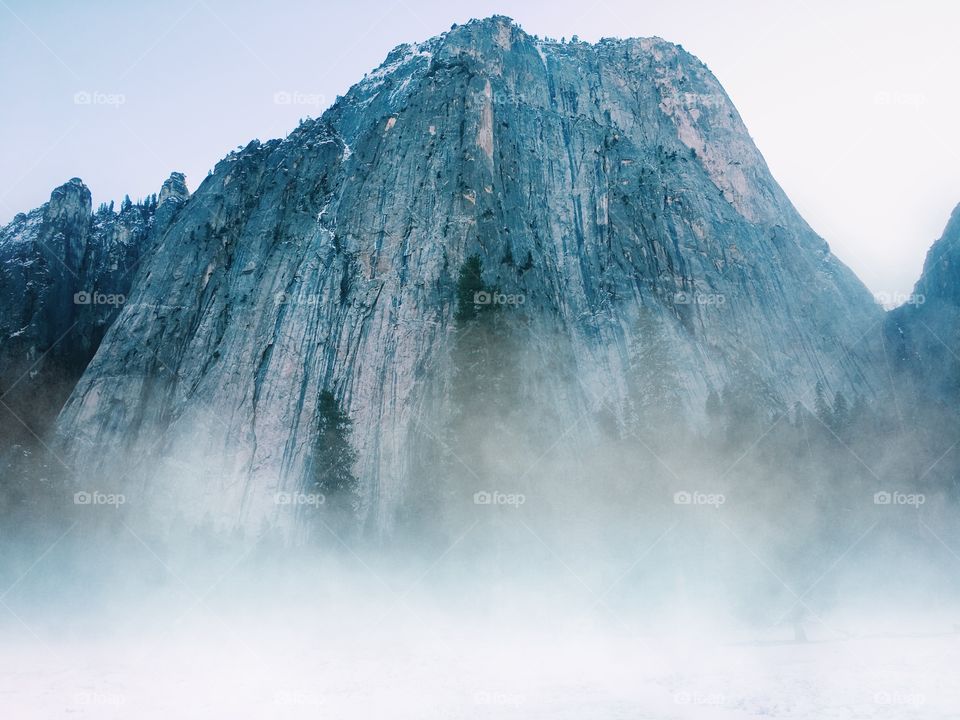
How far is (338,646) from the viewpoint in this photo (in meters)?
29.4

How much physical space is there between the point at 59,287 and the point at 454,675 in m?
44.9

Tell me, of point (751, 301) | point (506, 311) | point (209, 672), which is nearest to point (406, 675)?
point (209, 672)

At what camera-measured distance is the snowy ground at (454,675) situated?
75.2 ft

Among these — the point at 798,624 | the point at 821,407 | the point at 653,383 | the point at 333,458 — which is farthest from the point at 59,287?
the point at 798,624

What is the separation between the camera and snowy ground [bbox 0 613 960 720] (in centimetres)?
2292

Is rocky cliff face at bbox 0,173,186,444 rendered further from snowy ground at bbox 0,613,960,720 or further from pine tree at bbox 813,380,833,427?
pine tree at bbox 813,380,833,427

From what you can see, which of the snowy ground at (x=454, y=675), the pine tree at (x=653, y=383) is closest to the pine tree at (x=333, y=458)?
the snowy ground at (x=454, y=675)

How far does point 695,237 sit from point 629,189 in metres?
5.51

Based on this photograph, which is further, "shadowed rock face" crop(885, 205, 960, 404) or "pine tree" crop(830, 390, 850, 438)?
"shadowed rock face" crop(885, 205, 960, 404)

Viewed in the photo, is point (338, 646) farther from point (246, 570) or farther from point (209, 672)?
point (246, 570)

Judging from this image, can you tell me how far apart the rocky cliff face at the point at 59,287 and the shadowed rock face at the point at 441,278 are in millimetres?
5310

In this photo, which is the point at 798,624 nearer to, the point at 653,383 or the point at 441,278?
the point at 653,383

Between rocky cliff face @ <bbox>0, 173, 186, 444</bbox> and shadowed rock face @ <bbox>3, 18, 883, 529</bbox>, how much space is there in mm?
5310

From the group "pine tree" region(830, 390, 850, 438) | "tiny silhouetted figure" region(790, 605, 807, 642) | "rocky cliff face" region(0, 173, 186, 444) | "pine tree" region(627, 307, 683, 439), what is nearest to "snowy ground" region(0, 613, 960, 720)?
"tiny silhouetted figure" region(790, 605, 807, 642)
